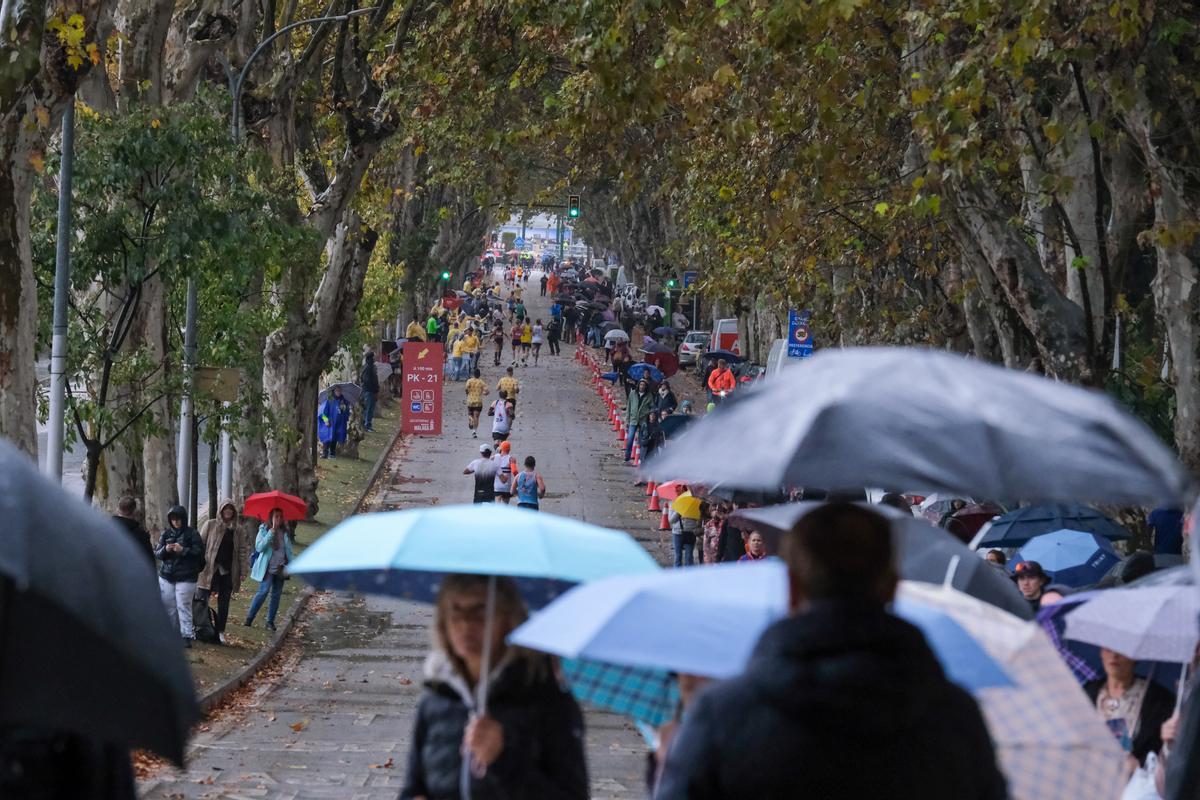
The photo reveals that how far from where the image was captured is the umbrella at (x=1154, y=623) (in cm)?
623

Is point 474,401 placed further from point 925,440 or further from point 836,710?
point 836,710

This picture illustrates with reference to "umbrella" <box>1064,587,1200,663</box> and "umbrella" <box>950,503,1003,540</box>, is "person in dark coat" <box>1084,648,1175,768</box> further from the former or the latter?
"umbrella" <box>950,503,1003,540</box>

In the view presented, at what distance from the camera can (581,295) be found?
8900 cm

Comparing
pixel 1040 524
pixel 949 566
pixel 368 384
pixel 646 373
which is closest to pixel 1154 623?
pixel 949 566

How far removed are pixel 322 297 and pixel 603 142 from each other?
6.00m

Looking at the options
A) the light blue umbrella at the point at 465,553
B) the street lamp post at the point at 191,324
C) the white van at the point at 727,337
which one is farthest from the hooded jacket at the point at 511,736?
the white van at the point at 727,337

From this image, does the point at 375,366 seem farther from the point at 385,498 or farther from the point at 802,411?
the point at 802,411

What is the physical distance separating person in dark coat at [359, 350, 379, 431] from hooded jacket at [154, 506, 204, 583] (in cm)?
2552

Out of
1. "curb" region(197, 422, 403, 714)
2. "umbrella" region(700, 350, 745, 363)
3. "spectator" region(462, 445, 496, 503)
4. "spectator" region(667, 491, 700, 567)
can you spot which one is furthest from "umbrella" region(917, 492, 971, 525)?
"umbrella" region(700, 350, 745, 363)

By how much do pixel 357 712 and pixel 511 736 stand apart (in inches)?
493

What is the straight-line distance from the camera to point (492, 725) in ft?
15.2

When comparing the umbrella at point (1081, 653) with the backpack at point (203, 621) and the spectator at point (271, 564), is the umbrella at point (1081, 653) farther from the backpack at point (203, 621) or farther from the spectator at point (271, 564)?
the spectator at point (271, 564)

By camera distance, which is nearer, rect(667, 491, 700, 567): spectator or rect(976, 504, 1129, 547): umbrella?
rect(976, 504, 1129, 547): umbrella

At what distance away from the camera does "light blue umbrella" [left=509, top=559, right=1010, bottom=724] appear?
4.24 meters
